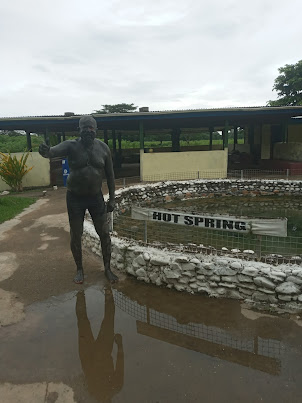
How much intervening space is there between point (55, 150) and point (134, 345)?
112 inches

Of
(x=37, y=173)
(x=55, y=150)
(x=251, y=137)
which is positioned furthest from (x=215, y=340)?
(x=251, y=137)

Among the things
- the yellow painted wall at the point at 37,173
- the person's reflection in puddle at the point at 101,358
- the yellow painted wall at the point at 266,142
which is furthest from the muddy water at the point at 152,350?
the yellow painted wall at the point at 266,142

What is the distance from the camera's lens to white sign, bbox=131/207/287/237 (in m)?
4.64

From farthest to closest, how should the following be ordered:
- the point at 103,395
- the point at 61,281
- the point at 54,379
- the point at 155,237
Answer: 1. the point at 155,237
2. the point at 61,281
3. the point at 54,379
4. the point at 103,395

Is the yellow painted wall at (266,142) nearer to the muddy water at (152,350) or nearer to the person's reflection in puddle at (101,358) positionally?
the muddy water at (152,350)

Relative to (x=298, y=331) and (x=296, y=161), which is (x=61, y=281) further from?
(x=296, y=161)

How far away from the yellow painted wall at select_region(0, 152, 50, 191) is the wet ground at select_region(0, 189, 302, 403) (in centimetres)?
1124

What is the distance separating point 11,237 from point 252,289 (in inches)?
236

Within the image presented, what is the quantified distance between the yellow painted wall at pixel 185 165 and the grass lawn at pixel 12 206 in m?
6.43

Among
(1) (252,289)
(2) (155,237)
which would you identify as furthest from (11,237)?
(1) (252,289)

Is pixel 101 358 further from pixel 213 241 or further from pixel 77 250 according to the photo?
pixel 213 241

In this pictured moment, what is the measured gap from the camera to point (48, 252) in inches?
260

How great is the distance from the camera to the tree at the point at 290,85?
27.7 metres

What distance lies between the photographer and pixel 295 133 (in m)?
22.0
